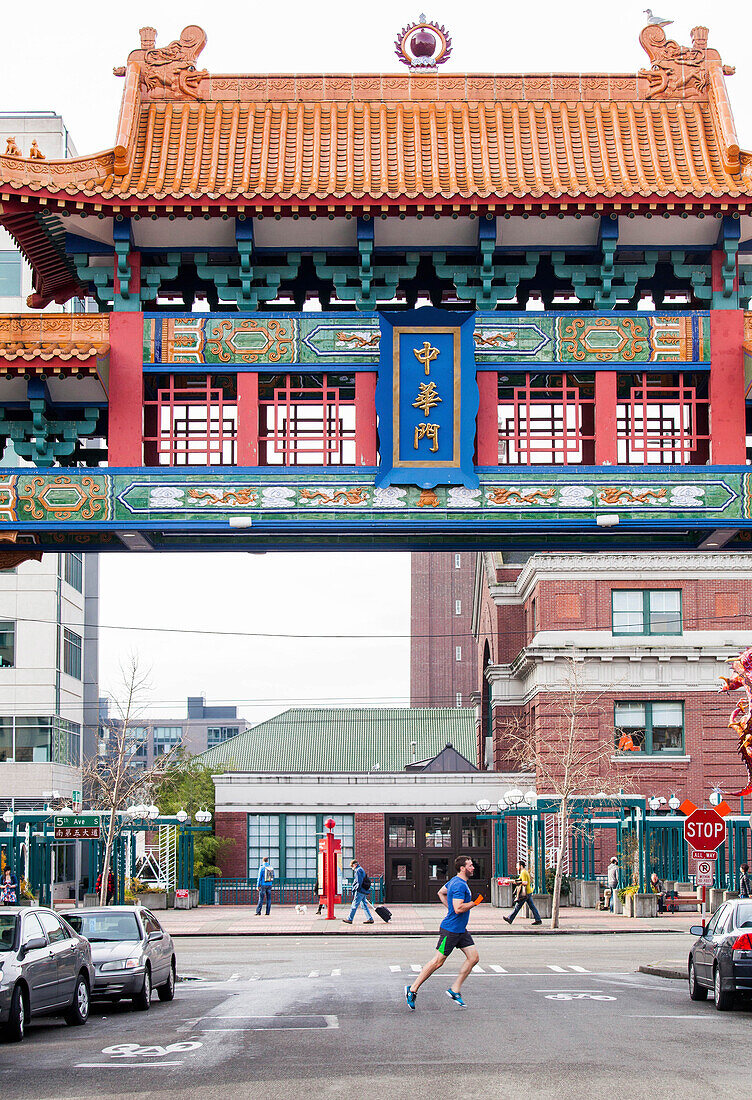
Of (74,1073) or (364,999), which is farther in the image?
(364,999)

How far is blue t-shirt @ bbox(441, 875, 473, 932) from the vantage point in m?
18.0

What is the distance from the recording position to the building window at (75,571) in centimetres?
6450

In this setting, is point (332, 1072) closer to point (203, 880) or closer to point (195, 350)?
point (195, 350)

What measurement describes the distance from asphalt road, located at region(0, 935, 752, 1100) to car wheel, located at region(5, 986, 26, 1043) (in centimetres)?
25

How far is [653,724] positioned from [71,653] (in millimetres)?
28006

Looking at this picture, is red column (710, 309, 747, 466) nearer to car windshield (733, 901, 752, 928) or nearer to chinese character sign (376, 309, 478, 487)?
chinese character sign (376, 309, 478, 487)

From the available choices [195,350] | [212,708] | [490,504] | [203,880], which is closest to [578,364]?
[490,504]

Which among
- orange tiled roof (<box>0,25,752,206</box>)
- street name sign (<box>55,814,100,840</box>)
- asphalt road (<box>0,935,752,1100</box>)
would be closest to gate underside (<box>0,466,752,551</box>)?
orange tiled roof (<box>0,25,752,206</box>)

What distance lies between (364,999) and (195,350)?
940cm

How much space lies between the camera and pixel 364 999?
2025 centimetres

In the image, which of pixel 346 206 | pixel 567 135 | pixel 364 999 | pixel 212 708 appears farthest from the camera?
A: pixel 212 708

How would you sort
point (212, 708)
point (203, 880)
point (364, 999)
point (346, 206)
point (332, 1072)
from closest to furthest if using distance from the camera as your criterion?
point (332, 1072)
point (346, 206)
point (364, 999)
point (203, 880)
point (212, 708)

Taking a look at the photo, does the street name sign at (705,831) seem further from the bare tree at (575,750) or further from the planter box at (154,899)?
the planter box at (154,899)

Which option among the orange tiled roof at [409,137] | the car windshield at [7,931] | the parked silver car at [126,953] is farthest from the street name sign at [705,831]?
the car windshield at [7,931]
